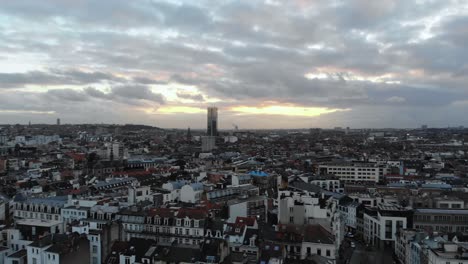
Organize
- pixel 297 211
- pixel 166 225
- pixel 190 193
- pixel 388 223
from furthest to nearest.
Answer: pixel 190 193 → pixel 388 223 → pixel 297 211 → pixel 166 225

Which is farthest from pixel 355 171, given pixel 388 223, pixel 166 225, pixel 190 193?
pixel 166 225

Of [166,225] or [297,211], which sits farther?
[297,211]

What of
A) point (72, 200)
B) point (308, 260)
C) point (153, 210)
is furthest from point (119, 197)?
point (308, 260)

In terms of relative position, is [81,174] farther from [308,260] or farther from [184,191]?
[308,260]

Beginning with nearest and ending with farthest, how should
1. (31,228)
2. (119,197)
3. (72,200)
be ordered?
(31,228), (72,200), (119,197)

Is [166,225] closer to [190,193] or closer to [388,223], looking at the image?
[190,193]

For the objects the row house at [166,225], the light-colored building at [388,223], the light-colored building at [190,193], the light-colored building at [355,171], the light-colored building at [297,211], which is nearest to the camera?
the row house at [166,225]

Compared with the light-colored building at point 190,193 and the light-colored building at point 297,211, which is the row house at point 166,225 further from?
the light-colored building at point 190,193

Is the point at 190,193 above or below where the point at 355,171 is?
above

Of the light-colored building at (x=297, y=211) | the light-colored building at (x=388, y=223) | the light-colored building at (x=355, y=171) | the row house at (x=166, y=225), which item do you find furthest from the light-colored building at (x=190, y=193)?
the light-colored building at (x=355, y=171)

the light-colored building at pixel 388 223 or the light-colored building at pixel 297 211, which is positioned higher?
the light-colored building at pixel 297 211

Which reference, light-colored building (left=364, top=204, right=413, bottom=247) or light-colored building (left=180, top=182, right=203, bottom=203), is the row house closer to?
light-colored building (left=180, top=182, right=203, bottom=203)
